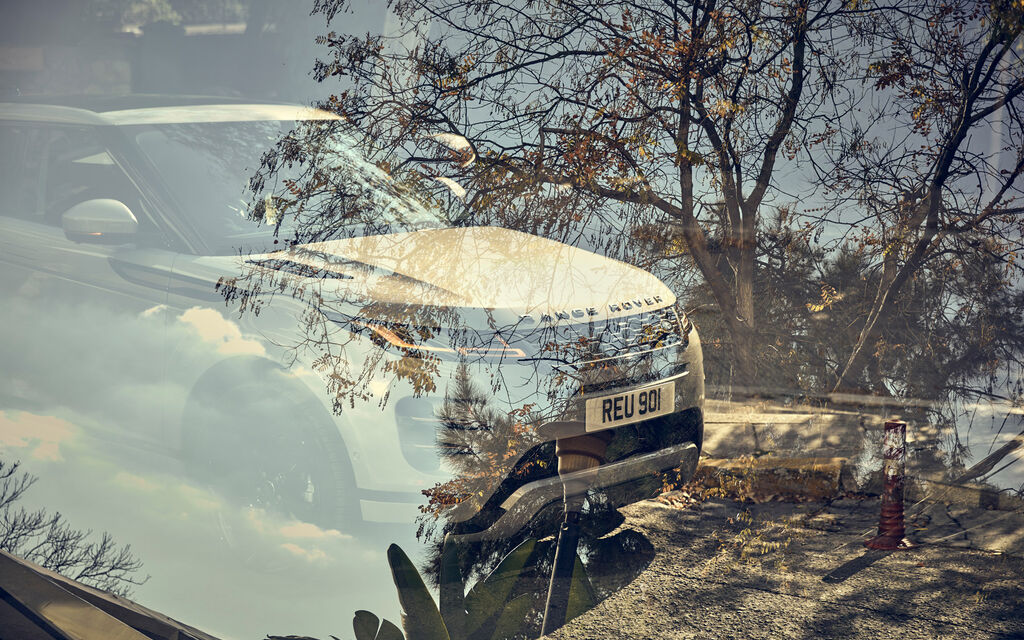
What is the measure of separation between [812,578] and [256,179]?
2384 millimetres

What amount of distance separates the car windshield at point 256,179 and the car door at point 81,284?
0.10 m

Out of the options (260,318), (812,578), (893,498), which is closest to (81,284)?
(260,318)

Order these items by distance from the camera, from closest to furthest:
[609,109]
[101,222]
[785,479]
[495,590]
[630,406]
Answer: [101,222], [630,406], [495,590], [609,109], [785,479]

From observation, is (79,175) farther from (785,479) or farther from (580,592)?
(785,479)

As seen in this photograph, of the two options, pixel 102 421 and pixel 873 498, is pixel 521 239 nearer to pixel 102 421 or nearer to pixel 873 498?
pixel 102 421

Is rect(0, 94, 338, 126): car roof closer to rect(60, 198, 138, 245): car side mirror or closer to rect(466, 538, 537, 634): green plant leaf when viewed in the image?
rect(60, 198, 138, 245): car side mirror

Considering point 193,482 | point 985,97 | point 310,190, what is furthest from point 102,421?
point 985,97

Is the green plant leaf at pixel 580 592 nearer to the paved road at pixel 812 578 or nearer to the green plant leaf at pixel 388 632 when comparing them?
the paved road at pixel 812 578

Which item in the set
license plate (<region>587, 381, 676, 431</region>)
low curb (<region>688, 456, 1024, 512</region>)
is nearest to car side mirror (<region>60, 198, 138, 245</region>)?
license plate (<region>587, 381, 676, 431</region>)

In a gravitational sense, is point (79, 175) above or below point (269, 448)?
above

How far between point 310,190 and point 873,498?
262cm

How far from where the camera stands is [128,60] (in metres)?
1.72

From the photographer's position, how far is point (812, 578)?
8.98 feet

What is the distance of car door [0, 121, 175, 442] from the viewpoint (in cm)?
171
